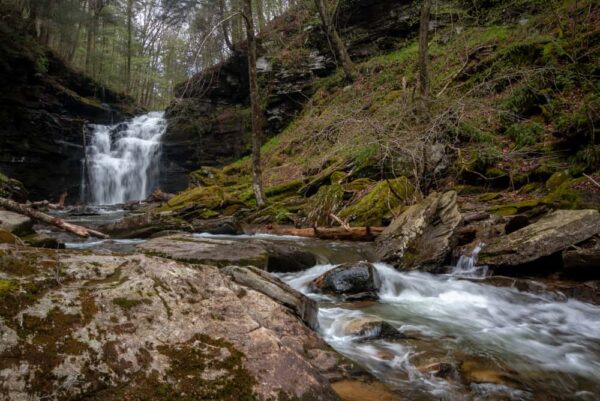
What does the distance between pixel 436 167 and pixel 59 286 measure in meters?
8.96

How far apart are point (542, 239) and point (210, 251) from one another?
4928mm

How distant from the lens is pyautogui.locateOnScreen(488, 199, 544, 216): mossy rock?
7039mm

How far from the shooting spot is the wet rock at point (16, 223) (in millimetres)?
6822

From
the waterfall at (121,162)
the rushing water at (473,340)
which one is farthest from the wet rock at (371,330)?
the waterfall at (121,162)

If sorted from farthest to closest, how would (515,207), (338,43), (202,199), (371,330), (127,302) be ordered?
(338,43) < (202,199) < (515,207) < (371,330) < (127,302)

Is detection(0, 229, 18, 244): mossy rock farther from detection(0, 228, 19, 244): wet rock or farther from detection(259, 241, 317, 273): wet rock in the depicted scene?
Result: detection(259, 241, 317, 273): wet rock

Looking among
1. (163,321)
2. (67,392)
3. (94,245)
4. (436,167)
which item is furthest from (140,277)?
(436,167)

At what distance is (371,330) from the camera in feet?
12.9

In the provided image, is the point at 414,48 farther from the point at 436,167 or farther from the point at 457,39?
the point at 436,167

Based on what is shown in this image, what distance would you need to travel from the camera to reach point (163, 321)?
218 centimetres

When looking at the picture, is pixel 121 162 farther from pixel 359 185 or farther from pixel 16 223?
pixel 359 185

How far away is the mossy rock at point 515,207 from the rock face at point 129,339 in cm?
635

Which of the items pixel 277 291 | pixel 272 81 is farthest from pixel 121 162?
pixel 277 291

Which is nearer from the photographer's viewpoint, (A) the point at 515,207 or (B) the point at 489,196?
(A) the point at 515,207
